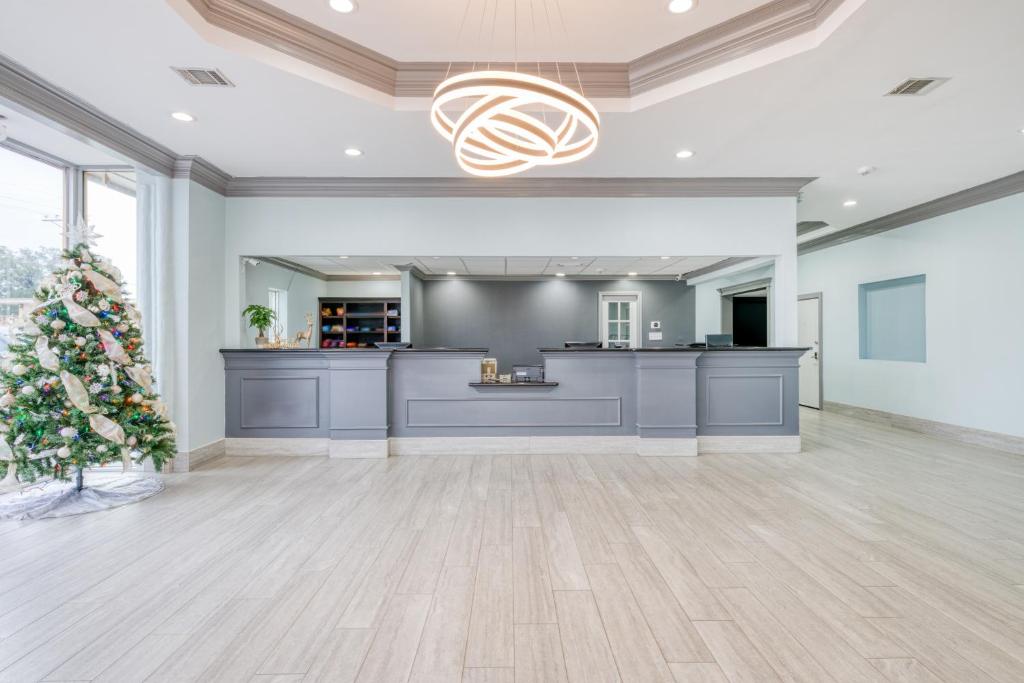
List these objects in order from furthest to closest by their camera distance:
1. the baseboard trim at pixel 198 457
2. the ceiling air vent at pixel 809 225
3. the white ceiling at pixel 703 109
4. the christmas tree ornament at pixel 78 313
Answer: the ceiling air vent at pixel 809 225 < the baseboard trim at pixel 198 457 < the christmas tree ornament at pixel 78 313 < the white ceiling at pixel 703 109

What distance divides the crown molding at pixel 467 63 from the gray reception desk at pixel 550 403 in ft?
8.43

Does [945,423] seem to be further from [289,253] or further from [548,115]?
[289,253]

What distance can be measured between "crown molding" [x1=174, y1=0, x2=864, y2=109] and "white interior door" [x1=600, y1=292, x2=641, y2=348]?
5970mm

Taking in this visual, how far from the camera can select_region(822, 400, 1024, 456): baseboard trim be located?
5.11m

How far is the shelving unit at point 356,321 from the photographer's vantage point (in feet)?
32.2

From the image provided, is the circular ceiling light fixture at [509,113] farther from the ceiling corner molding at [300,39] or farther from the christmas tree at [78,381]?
the christmas tree at [78,381]

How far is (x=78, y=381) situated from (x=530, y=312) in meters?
6.93

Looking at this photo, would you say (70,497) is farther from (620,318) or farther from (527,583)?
(620,318)

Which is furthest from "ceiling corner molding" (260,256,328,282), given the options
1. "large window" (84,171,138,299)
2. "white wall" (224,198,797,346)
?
"large window" (84,171,138,299)

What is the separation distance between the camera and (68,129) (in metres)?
3.50

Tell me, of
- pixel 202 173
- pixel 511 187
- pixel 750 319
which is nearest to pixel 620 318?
pixel 750 319

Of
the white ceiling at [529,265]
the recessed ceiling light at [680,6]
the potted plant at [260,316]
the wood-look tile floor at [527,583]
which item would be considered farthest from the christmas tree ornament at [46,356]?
the recessed ceiling light at [680,6]

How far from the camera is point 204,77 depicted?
125 inches

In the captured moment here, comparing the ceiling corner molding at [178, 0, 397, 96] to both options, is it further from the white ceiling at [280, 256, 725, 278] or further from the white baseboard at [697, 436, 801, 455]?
the white baseboard at [697, 436, 801, 455]
